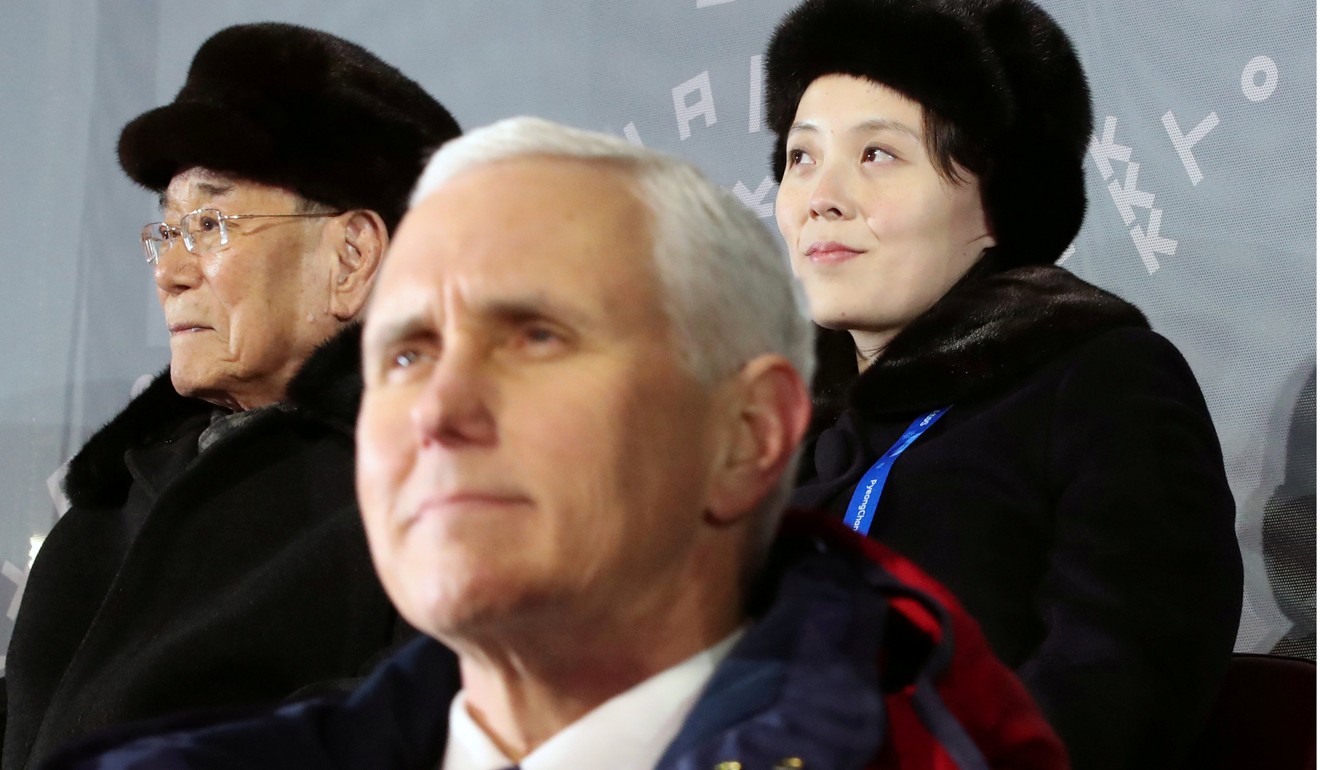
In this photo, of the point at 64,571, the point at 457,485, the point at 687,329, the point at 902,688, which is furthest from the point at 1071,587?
the point at 64,571

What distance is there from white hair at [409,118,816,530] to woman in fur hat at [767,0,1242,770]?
81cm

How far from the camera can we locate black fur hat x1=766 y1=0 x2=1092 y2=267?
2.27m

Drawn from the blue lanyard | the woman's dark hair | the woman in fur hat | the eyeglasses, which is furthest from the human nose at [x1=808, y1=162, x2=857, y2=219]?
the eyeglasses

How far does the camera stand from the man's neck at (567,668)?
3.59 ft

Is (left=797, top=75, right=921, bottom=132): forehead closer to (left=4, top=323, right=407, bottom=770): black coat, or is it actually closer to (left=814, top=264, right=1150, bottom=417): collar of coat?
(left=814, top=264, right=1150, bottom=417): collar of coat

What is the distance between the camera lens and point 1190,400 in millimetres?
2057

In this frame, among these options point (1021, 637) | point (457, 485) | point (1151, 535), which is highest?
point (457, 485)

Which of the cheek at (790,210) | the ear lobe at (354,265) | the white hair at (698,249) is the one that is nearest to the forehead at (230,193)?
the ear lobe at (354,265)

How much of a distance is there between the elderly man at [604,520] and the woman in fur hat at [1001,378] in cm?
74

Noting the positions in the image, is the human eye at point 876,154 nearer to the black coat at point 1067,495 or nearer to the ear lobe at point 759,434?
the black coat at point 1067,495

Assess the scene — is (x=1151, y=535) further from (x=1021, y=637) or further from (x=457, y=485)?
(x=457, y=485)

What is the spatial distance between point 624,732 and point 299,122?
1.58 meters

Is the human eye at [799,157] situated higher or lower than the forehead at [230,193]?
lower

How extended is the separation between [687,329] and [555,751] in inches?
11.9
